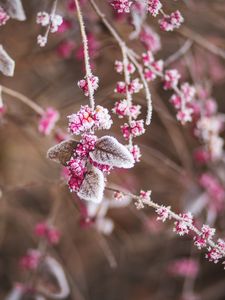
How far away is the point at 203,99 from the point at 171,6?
35cm

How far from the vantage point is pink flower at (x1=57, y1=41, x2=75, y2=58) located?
1.18 meters

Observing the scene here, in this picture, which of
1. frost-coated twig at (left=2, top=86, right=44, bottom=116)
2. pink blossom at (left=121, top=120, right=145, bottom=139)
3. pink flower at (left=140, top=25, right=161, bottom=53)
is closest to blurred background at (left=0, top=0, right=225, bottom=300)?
pink flower at (left=140, top=25, right=161, bottom=53)

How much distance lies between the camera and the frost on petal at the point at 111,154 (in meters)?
0.56

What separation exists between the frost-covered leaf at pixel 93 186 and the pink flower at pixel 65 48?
66 centimetres

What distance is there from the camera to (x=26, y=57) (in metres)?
1.20

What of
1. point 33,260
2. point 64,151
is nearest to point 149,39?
point 64,151

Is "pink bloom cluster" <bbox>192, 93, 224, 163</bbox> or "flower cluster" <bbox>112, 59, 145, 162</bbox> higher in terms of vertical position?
"pink bloom cluster" <bbox>192, 93, 224, 163</bbox>

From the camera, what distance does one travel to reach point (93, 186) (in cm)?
57

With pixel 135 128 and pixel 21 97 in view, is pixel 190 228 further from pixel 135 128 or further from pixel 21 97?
pixel 21 97

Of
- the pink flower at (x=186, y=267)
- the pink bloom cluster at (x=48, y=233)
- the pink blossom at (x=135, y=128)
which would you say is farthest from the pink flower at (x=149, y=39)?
the pink flower at (x=186, y=267)

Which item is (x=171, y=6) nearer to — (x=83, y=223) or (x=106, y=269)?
(x=83, y=223)

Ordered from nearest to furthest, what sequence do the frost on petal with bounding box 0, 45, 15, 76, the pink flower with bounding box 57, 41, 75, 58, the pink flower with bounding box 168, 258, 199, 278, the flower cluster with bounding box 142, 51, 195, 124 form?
the frost on petal with bounding box 0, 45, 15, 76 < the flower cluster with bounding box 142, 51, 195, 124 < the pink flower with bounding box 57, 41, 75, 58 < the pink flower with bounding box 168, 258, 199, 278

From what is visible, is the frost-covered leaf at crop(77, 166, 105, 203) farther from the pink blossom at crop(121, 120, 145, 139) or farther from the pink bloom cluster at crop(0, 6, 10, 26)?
the pink bloom cluster at crop(0, 6, 10, 26)

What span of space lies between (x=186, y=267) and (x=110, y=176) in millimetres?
355
